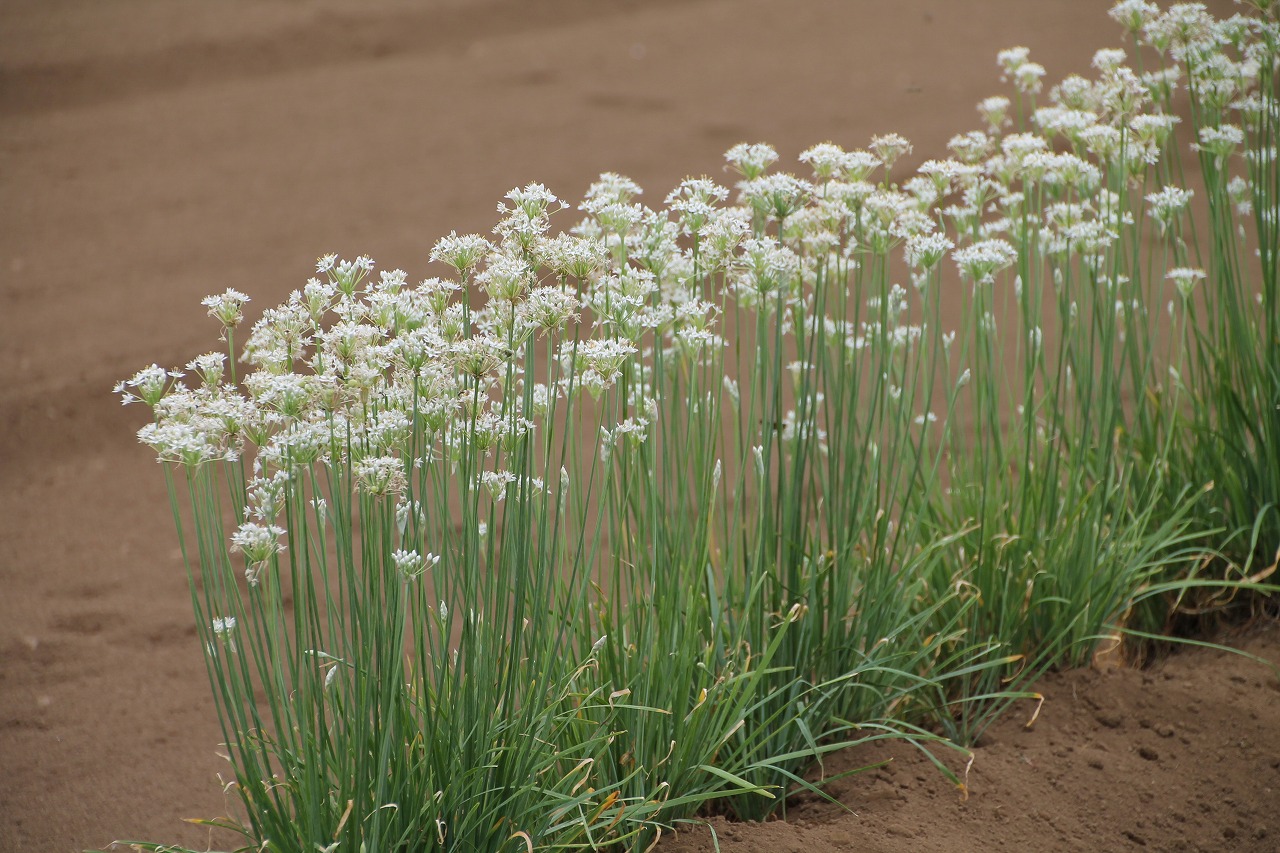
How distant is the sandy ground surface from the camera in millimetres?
2330

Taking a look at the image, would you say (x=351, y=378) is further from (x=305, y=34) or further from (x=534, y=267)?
(x=305, y=34)

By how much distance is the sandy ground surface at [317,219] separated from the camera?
2330mm

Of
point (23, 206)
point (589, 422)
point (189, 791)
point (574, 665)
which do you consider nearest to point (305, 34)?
point (23, 206)

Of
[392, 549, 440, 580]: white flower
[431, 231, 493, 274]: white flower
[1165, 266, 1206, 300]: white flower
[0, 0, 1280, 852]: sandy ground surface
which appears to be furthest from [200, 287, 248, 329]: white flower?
[1165, 266, 1206, 300]: white flower

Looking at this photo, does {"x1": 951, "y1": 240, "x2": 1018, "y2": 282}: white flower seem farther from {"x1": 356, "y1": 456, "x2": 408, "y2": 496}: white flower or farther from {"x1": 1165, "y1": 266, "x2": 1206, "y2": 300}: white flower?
{"x1": 356, "y1": 456, "x2": 408, "y2": 496}: white flower

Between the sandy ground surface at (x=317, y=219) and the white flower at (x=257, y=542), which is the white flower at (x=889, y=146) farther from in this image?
the white flower at (x=257, y=542)

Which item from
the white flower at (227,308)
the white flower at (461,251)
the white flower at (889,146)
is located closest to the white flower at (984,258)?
the white flower at (889,146)

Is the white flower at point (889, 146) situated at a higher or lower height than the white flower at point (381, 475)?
higher

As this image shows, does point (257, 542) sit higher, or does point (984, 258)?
point (984, 258)

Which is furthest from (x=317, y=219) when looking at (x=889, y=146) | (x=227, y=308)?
(x=227, y=308)

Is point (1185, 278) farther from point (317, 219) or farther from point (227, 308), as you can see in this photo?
point (317, 219)

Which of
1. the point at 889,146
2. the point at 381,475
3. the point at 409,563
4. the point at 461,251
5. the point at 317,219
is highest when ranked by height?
the point at 317,219

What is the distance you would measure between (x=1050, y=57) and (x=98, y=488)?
6.05 meters

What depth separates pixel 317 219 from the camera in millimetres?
5852
